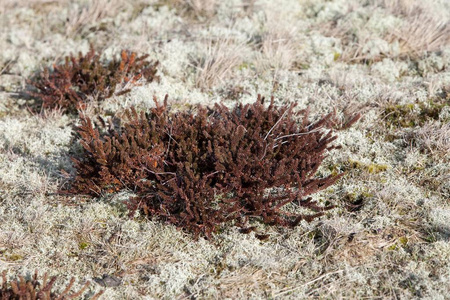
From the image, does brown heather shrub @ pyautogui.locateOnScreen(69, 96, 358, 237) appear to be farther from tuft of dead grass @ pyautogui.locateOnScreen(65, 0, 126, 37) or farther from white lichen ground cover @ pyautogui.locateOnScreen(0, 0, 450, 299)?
tuft of dead grass @ pyautogui.locateOnScreen(65, 0, 126, 37)

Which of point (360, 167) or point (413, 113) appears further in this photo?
point (413, 113)

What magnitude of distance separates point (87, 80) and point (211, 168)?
2387 mm

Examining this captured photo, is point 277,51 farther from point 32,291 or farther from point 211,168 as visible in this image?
point 32,291

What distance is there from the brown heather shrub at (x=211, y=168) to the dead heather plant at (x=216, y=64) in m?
1.23

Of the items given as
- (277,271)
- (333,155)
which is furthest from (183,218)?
(333,155)

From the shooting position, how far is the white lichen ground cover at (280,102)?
344cm

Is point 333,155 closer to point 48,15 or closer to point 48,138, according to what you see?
point 48,138

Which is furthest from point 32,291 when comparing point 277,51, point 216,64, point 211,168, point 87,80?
point 277,51

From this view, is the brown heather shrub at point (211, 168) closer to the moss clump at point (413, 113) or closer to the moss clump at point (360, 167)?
the moss clump at point (360, 167)

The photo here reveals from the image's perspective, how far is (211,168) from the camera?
13.0ft

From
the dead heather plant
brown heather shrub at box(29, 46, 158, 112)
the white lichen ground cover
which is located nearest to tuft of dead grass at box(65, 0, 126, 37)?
the white lichen ground cover

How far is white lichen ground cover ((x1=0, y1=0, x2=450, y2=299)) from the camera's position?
11.3 ft

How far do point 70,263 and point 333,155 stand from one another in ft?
8.73

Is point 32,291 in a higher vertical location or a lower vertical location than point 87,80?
lower
